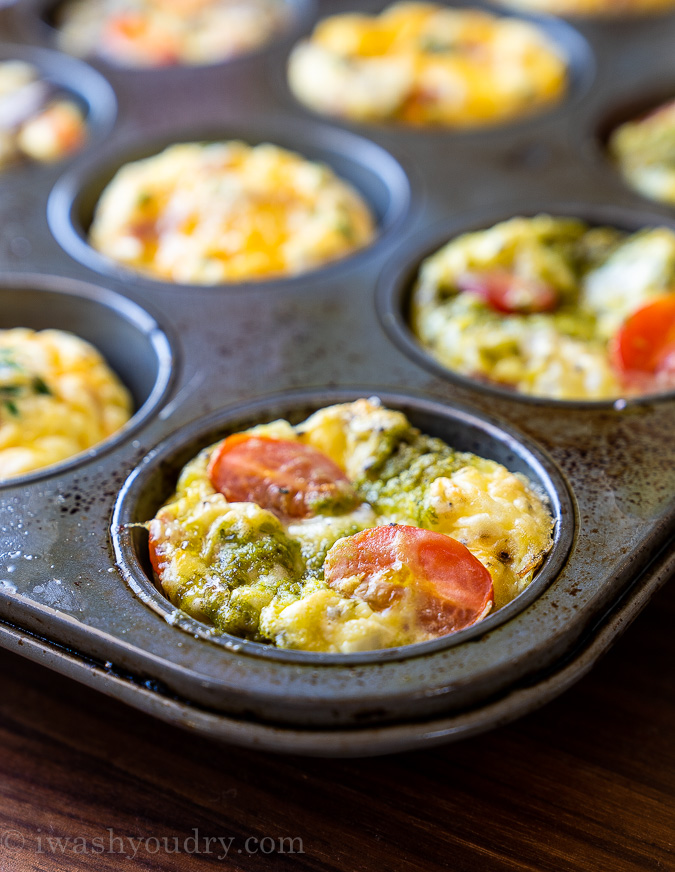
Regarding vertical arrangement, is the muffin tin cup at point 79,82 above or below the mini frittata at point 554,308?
above

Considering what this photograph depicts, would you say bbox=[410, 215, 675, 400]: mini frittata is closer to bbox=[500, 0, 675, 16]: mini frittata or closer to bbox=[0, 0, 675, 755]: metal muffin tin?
bbox=[0, 0, 675, 755]: metal muffin tin

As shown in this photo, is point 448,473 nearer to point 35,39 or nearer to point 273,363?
point 273,363

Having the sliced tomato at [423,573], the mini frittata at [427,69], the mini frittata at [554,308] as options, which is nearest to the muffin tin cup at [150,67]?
the mini frittata at [427,69]

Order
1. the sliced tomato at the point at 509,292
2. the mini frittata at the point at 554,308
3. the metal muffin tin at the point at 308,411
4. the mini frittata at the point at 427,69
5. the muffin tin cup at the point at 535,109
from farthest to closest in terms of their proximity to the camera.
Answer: the mini frittata at the point at 427,69 → the muffin tin cup at the point at 535,109 → the sliced tomato at the point at 509,292 → the mini frittata at the point at 554,308 → the metal muffin tin at the point at 308,411

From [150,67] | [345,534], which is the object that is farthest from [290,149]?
[345,534]

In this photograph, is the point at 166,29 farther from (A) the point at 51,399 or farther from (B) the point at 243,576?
(B) the point at 243,576

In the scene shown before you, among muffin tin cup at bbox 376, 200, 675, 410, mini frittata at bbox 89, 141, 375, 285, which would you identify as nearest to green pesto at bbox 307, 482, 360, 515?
muffin tin cup at bbox 376, 200, 675, 410

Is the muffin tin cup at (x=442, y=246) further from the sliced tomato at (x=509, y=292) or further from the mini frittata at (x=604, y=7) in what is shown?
the mini frittata at (x=604, y=7)
